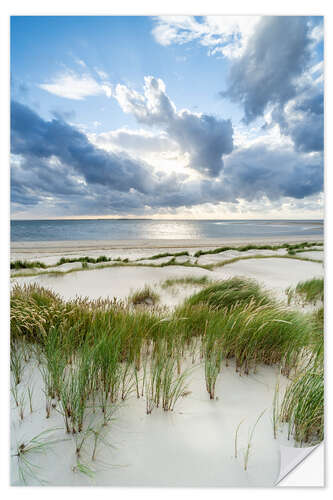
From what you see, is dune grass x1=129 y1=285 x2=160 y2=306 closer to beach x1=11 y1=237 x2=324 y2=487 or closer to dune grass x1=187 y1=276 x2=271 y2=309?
beach x1=11 y1=237 x2=324 y2=487

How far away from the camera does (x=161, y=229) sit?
2.13 m

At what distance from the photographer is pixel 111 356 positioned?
4.07 ft

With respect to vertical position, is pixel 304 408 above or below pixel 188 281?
below

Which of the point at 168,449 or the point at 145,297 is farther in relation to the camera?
the point at 145,297

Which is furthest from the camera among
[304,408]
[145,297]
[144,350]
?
[145,297]

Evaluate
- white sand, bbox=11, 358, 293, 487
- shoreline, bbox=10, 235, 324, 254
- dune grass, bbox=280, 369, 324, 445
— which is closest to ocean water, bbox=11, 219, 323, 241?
shoreline, bbox=10, 235, 324, 254

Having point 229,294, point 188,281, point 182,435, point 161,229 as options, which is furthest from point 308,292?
point 182,435

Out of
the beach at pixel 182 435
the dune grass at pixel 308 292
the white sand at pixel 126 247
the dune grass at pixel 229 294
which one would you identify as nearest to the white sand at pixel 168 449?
the beach at pixel 182 435

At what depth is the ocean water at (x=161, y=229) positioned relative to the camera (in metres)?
2.10

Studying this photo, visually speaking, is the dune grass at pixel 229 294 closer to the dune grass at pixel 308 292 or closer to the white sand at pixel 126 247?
the dune grass at pixel 308 292

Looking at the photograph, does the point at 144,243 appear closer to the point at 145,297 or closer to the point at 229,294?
the point at 145,297

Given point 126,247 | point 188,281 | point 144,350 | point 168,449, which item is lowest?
point 168,449

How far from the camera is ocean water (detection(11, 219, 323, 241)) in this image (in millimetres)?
2102
